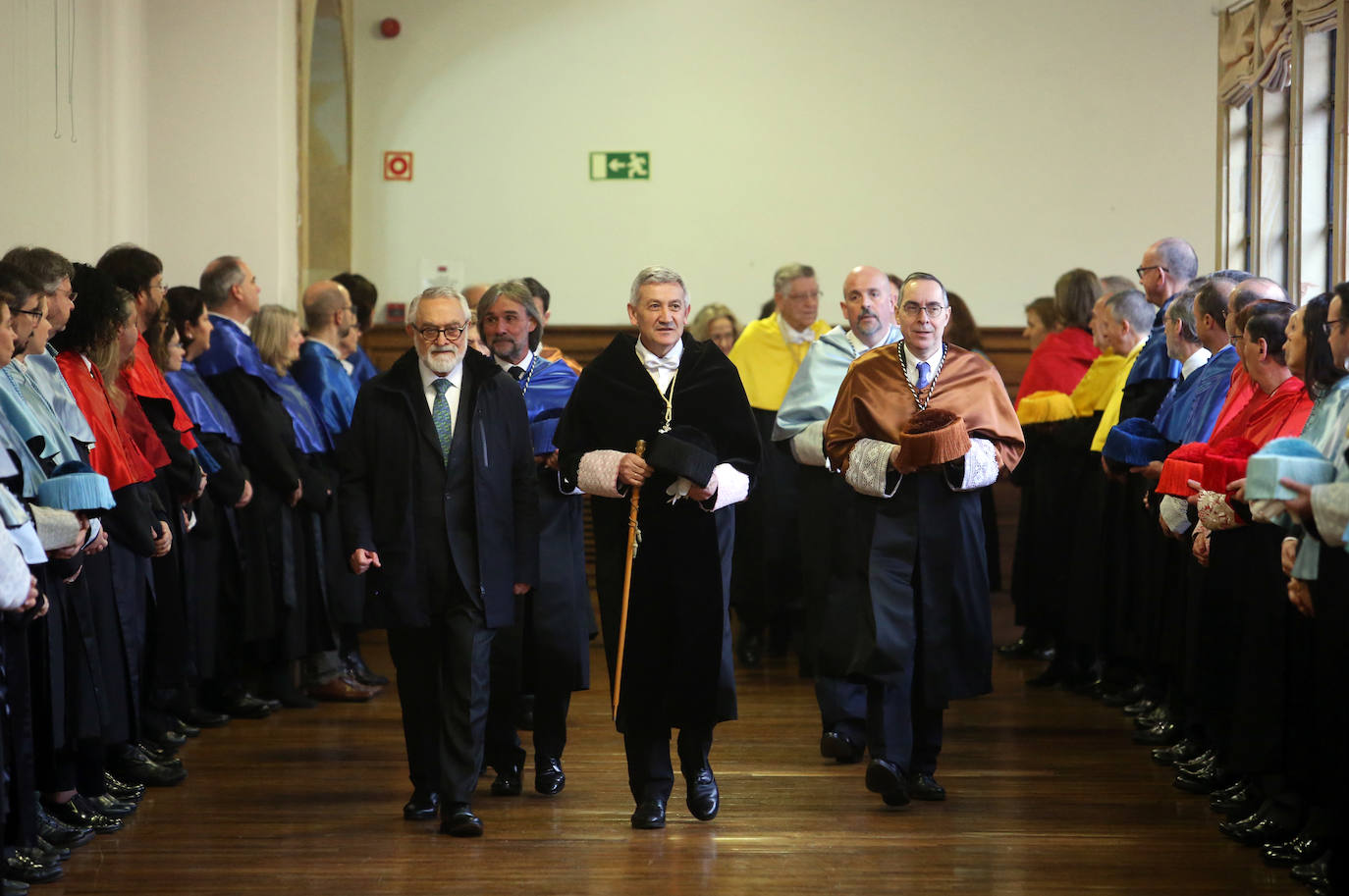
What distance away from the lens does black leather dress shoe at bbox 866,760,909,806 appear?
15.5ft

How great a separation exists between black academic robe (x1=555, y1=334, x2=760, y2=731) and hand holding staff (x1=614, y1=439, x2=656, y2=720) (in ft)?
0.05

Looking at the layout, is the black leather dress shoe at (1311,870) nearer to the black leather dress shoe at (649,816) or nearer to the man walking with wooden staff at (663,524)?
the man walking with wooden staff at (663,524)

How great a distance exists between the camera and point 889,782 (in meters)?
4.74

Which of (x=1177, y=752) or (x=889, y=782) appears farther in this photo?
(x=1177, y=752)

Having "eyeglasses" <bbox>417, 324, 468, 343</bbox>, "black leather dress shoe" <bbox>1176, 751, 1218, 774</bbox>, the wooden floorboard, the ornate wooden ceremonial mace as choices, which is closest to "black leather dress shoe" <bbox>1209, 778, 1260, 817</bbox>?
the wooden floorboard

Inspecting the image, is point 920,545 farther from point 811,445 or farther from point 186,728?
point 186,728

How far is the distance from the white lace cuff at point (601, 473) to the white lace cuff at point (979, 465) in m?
1.03

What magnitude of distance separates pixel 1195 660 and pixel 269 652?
358cm

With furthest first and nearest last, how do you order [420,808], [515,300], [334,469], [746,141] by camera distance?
[746,141], [334,469], [515,300], [420,808]

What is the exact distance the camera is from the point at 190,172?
776 centimetres

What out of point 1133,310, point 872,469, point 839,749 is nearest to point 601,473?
point 872,469

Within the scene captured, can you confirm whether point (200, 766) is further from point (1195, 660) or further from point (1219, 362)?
point (1219, 362)

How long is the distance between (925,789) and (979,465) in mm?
1007

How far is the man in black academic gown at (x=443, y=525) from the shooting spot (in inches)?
175
